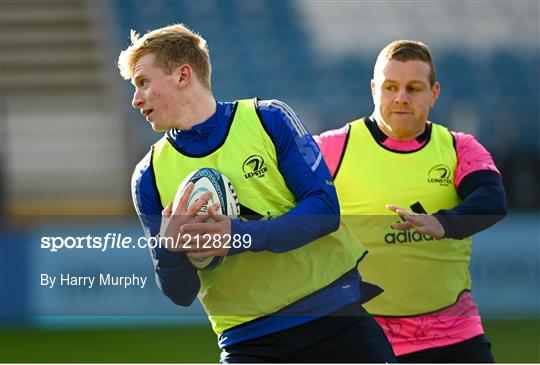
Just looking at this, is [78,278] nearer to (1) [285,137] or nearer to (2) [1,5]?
(1) [285,137]

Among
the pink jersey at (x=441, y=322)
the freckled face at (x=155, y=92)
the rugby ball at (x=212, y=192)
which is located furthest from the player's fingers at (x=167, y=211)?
the pink jersey at (x=441, y=322)

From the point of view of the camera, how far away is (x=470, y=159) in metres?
4.42

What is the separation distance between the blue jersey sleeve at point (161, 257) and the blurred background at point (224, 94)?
6.37m

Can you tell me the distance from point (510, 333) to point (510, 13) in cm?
764

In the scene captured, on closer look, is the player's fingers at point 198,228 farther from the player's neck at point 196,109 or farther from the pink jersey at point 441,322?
the pink jersey at point 441,322

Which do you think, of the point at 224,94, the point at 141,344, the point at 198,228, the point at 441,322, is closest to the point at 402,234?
the point at 441,322

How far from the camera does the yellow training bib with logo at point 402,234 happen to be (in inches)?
173

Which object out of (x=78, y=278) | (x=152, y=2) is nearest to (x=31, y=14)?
(x=152, y=2)

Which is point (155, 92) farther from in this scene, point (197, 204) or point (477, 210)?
point (477, 210)

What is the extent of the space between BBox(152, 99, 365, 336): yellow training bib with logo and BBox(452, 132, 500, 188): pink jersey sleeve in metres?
0.99

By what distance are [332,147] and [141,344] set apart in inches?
197

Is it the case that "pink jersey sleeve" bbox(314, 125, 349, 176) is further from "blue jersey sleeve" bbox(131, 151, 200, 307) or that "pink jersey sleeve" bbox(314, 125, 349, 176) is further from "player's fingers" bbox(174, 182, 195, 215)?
"player's fingers" bbox(174, 182, 195, 215)

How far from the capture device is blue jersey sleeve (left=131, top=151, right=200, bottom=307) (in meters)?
3.48

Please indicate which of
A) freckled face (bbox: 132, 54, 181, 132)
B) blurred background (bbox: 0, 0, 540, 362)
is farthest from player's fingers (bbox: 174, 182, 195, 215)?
blurred background (bbox: 0, 0, 540, 362)
